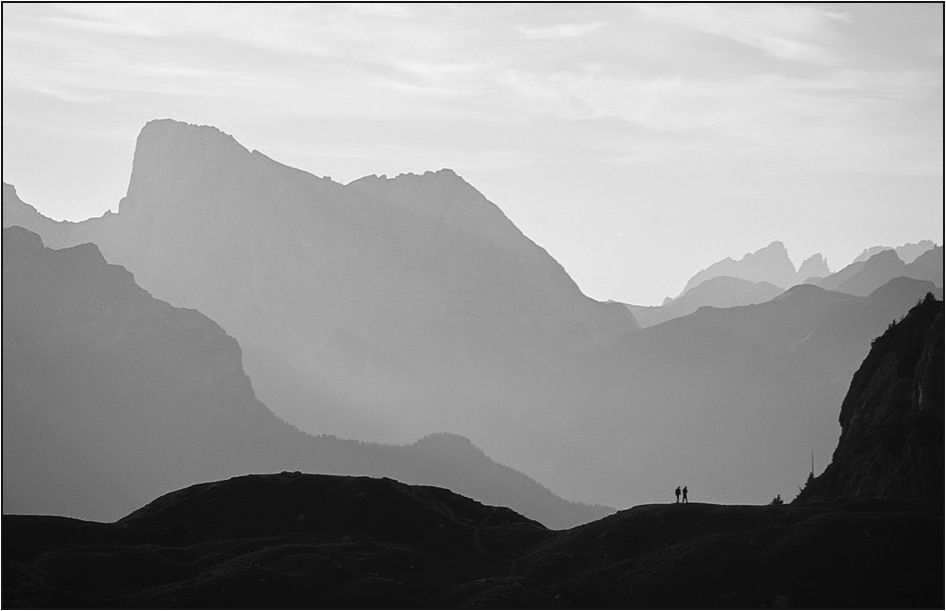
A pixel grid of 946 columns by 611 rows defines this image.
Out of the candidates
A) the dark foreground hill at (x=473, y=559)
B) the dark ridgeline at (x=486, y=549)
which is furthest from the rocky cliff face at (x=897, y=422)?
the dark foreground hill at (x=473, y=559)

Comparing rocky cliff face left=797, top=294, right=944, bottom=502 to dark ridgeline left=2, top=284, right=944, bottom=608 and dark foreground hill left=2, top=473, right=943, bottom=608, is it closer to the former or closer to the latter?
dark ridgeline left=2, top=284, right=944, bottom=608

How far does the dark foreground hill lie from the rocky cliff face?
1656 cm

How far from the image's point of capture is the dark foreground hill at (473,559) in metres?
91.4

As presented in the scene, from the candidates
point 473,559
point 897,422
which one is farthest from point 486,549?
point 897,422

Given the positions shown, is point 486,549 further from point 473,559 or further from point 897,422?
point 897,422

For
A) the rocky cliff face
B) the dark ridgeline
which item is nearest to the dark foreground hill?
the dark ridgeline

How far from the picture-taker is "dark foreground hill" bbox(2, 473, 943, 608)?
91.4 meters

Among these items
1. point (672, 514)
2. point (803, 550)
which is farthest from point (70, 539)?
point (803, 550)

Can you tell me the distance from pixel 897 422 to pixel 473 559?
162 feet

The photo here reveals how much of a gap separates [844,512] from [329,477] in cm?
5138

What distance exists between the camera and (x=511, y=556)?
106812 millimetres

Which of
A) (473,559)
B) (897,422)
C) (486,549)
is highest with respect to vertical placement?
(897,422)

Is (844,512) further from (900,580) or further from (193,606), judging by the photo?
(193,606)

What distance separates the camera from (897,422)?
128250 mm
